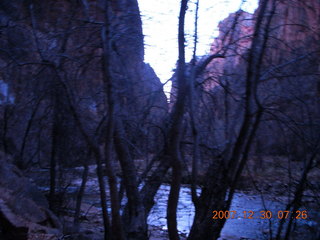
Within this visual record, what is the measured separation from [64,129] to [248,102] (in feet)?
13.5

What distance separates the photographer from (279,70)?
579cm

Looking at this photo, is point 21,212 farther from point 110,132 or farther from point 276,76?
point 276,76

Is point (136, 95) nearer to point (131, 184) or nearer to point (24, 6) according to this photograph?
point (131, 184)

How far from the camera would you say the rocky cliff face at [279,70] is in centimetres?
573

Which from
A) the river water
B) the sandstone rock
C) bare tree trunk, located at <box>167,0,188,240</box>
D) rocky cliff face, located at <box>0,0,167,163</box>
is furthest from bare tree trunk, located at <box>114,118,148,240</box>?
the river water

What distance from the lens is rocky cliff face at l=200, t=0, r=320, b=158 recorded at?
18.8 ft

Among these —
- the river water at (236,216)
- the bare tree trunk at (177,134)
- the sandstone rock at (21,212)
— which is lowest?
the river water at (236,216)

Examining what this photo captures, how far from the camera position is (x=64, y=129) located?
310 inches

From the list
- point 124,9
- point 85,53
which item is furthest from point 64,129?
point 124,9
